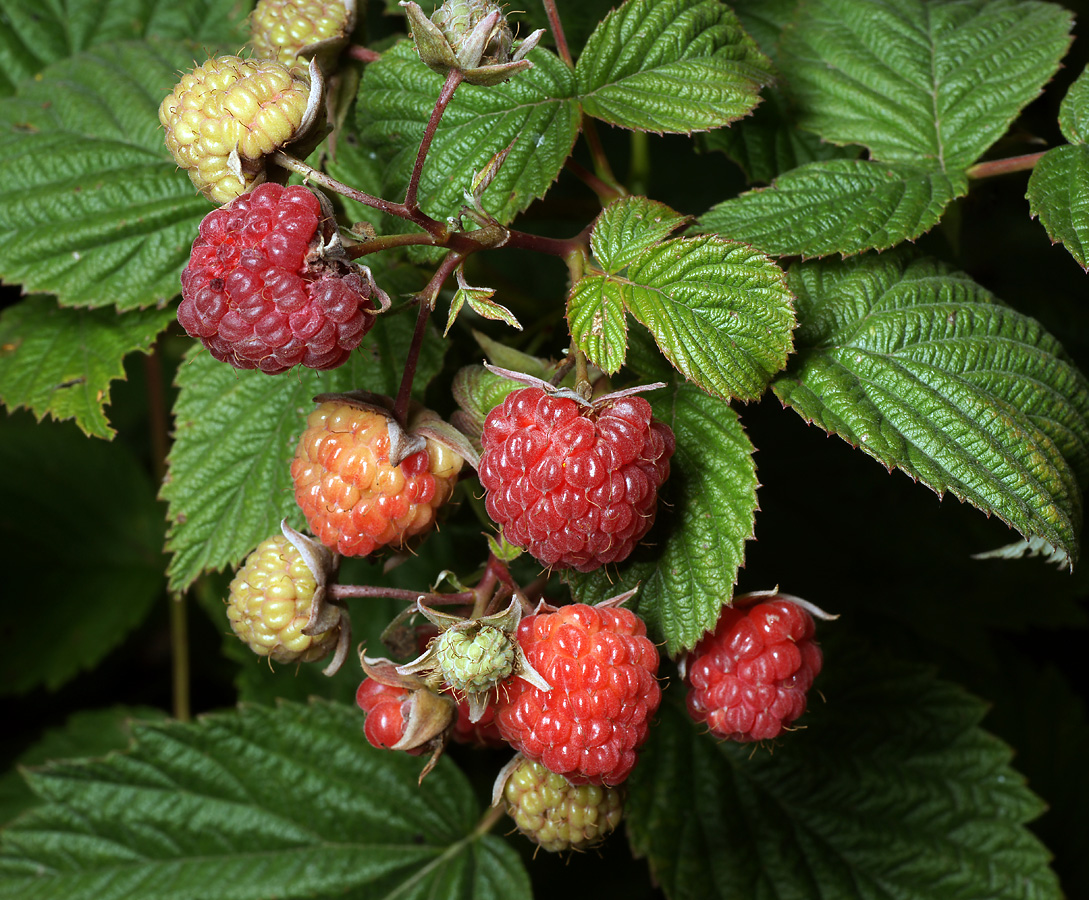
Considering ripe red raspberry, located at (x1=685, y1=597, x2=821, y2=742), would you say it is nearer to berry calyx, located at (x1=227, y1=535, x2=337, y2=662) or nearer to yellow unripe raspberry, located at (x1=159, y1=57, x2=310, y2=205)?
berry calyx, located at (x1=227, y1=535, x2=337, y2=662)

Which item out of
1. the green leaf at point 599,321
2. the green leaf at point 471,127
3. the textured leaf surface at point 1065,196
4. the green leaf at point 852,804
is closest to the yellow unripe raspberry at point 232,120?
the green leaf at point 471,127

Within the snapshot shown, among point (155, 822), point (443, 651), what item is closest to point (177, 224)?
point (443, 651)

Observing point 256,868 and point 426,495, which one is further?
point 256,868

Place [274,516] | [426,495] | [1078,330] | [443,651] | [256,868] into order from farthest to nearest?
[1078,330] → [256,868] → [274,516] → [426,495] → [443,651]

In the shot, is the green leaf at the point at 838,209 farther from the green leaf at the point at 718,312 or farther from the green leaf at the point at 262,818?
the green leaf at the point at 262,818

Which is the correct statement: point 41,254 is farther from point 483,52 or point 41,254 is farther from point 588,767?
point 588,767

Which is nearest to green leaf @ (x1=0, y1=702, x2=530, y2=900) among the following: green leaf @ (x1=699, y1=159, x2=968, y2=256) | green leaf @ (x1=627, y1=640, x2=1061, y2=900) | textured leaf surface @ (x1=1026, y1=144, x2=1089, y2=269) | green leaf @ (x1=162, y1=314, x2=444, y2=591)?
green leaf @ (x1=627, y1=640, x2=1061, y2=900)
